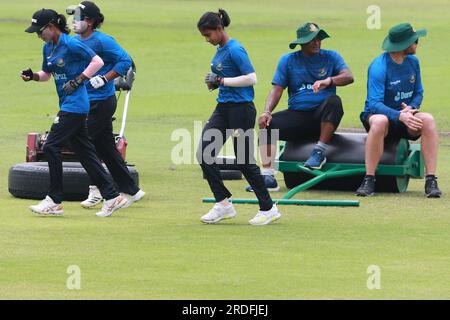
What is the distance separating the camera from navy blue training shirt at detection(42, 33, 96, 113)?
13273 millimetres

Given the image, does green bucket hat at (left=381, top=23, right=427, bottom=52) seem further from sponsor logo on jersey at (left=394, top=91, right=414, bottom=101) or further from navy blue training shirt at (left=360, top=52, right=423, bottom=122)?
sponsor logo on jersey at (left=394, top=91, right=414, bottom=101)

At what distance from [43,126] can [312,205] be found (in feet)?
32.7

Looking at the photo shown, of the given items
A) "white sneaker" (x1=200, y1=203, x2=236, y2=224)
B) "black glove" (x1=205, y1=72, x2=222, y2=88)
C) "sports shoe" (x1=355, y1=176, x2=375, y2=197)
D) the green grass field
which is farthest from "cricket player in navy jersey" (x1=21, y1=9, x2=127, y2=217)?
"sports shoe" (x1=355, y1=176, x2=375, y2=197)

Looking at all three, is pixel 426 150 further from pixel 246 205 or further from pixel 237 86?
pixel 237 86

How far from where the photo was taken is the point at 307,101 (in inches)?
616

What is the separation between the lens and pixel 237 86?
12602 mm

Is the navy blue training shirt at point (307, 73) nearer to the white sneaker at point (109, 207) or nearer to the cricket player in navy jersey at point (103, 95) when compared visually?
the cricket player in navy jersey at point (103, 95)

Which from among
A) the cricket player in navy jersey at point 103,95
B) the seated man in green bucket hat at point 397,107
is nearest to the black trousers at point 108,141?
the cricket player in navy jersey at point 103,95

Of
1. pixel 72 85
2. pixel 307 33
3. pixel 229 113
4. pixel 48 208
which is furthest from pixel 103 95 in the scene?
pixel 307 33

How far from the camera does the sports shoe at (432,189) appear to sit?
14938mm

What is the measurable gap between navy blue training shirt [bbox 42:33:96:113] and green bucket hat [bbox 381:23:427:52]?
3373 mm

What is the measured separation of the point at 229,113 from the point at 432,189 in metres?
3.10

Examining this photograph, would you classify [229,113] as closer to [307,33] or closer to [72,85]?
[72,85]
